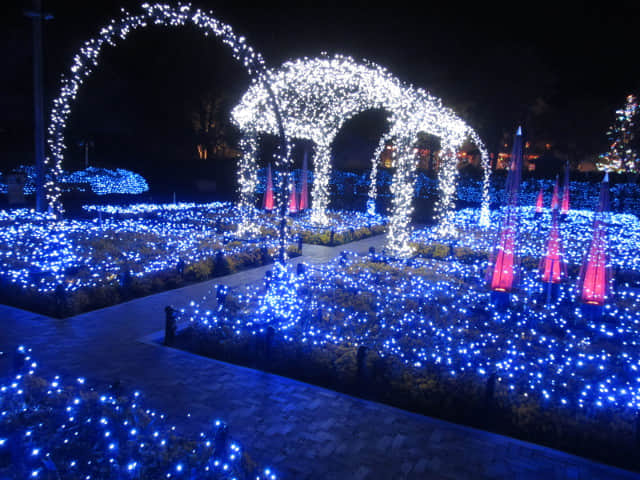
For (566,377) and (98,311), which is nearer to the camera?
(566,377)

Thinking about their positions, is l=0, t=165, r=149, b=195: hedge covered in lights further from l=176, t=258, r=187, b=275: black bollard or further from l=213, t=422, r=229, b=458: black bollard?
l=213, t=422, r=229, b=458: black bollard

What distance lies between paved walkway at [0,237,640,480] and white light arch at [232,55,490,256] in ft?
18.5

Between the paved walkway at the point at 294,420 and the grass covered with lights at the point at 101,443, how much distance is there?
15.6 inches

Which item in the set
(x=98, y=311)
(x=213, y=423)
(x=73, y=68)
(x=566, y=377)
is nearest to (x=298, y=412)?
(x=213, y=423)

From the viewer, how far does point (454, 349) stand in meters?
5.90

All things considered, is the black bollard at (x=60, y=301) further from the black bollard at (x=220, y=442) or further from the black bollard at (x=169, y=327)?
the black bollard at (x=220, y=442)

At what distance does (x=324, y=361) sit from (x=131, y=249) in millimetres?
7488

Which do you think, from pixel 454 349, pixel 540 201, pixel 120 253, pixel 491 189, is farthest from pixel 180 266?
pixel 491 189

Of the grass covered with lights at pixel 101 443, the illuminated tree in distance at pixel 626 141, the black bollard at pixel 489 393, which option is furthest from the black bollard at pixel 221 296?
the illuminated tree in distance at pixel 626 141

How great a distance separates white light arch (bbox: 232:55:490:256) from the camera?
1085 centimetres

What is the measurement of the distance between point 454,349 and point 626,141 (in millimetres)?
30930

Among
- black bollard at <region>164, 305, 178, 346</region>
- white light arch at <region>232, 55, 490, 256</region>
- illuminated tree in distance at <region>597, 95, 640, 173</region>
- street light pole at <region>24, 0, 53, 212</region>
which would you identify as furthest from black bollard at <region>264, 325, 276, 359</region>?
illuminated tree in distance at <region>597, 95, 640, 173</region>

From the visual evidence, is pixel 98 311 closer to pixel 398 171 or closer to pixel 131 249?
pixel 131 249

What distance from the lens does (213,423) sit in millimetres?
4148
